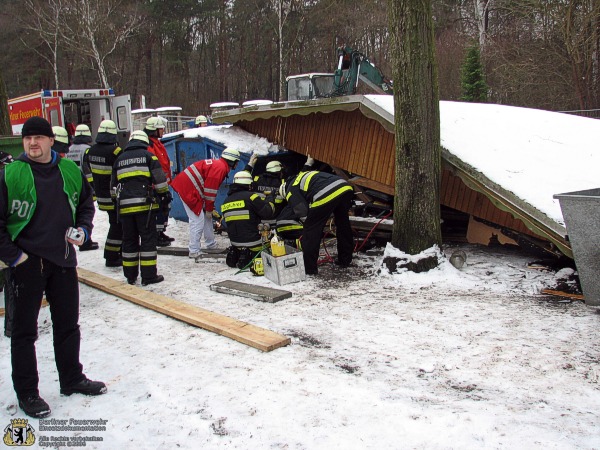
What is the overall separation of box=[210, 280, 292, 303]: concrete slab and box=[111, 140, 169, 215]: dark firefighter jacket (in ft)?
4.24

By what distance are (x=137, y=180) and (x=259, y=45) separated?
35.7 m

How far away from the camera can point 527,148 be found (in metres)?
7.26

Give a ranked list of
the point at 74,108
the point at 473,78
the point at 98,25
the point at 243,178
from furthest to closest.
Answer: the point at 98,25 → the point at 473,78 → the point at 74,108 → the point at 243,178

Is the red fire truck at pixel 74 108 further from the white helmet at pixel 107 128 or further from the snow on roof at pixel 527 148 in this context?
the snow on roof at pixel 527 148

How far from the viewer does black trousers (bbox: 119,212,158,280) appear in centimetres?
644

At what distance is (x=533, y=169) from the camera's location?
21.7 ft

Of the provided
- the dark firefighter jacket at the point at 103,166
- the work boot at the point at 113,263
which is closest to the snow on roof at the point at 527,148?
the dark firefighter jacket at the point at 103,166

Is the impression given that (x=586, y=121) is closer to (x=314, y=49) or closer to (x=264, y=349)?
(x=264, y=349)

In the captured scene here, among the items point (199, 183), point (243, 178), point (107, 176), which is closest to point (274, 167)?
point (243, 178)

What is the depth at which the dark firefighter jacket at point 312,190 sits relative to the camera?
21.6 ft

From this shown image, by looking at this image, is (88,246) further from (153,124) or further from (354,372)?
(354,372)

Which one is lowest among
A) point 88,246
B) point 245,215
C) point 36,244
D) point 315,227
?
point 88,246

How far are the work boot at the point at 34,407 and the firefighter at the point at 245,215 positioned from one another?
12.7 ft

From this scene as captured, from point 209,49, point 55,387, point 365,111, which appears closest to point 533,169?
point 365,111
